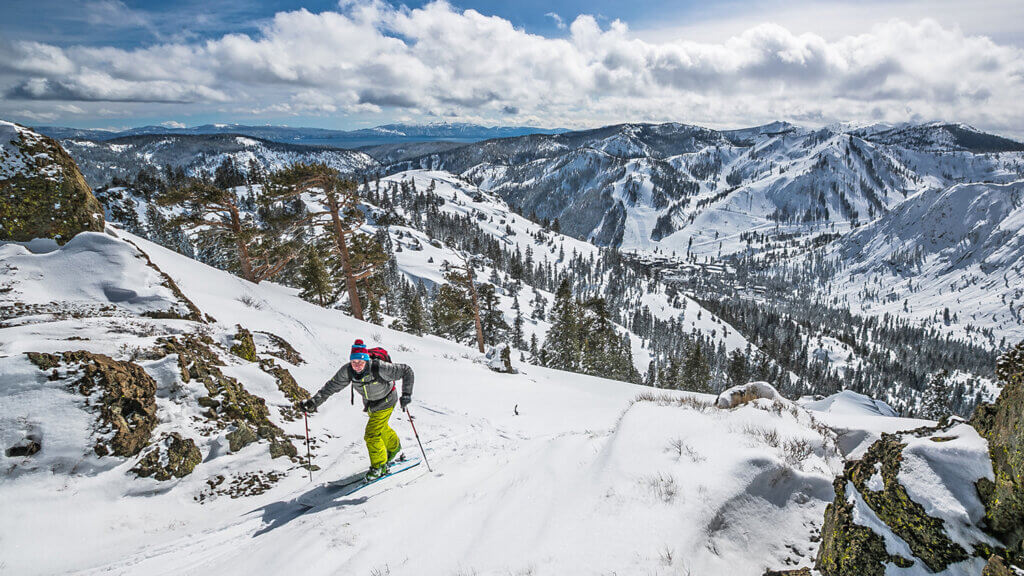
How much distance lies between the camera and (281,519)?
6250 mm

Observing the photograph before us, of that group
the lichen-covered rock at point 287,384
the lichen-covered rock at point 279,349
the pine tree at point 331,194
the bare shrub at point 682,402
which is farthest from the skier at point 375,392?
the pine tree at point 331,194

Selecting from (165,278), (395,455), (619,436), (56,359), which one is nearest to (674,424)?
(619,436)

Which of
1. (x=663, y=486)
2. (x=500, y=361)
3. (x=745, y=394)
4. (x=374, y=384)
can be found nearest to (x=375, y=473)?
(x=374, y=384)

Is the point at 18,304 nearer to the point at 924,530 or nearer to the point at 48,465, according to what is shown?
the point at 48,465

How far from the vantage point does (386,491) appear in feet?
22.3

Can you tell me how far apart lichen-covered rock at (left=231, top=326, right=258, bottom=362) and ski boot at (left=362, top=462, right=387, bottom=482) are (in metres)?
5.30

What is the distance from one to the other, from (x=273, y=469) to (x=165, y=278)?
23.8 feet

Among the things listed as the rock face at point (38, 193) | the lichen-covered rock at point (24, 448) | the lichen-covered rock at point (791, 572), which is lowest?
the lichen-covered rock at point (24, 448)

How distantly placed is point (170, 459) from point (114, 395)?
53.2 inches

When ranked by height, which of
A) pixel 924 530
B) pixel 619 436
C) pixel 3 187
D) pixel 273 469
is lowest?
pixel 273 469

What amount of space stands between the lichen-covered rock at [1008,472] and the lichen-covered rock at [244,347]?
12.5 metres

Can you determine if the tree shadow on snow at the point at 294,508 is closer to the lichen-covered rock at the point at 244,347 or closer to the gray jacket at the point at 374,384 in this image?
the gray jacket at the point at 374,384

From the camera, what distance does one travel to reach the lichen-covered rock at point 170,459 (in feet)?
21.4

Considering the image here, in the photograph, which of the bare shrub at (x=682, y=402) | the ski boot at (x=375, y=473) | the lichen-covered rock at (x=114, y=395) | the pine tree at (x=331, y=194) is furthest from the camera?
the pine tree at (x=331, y=194)
